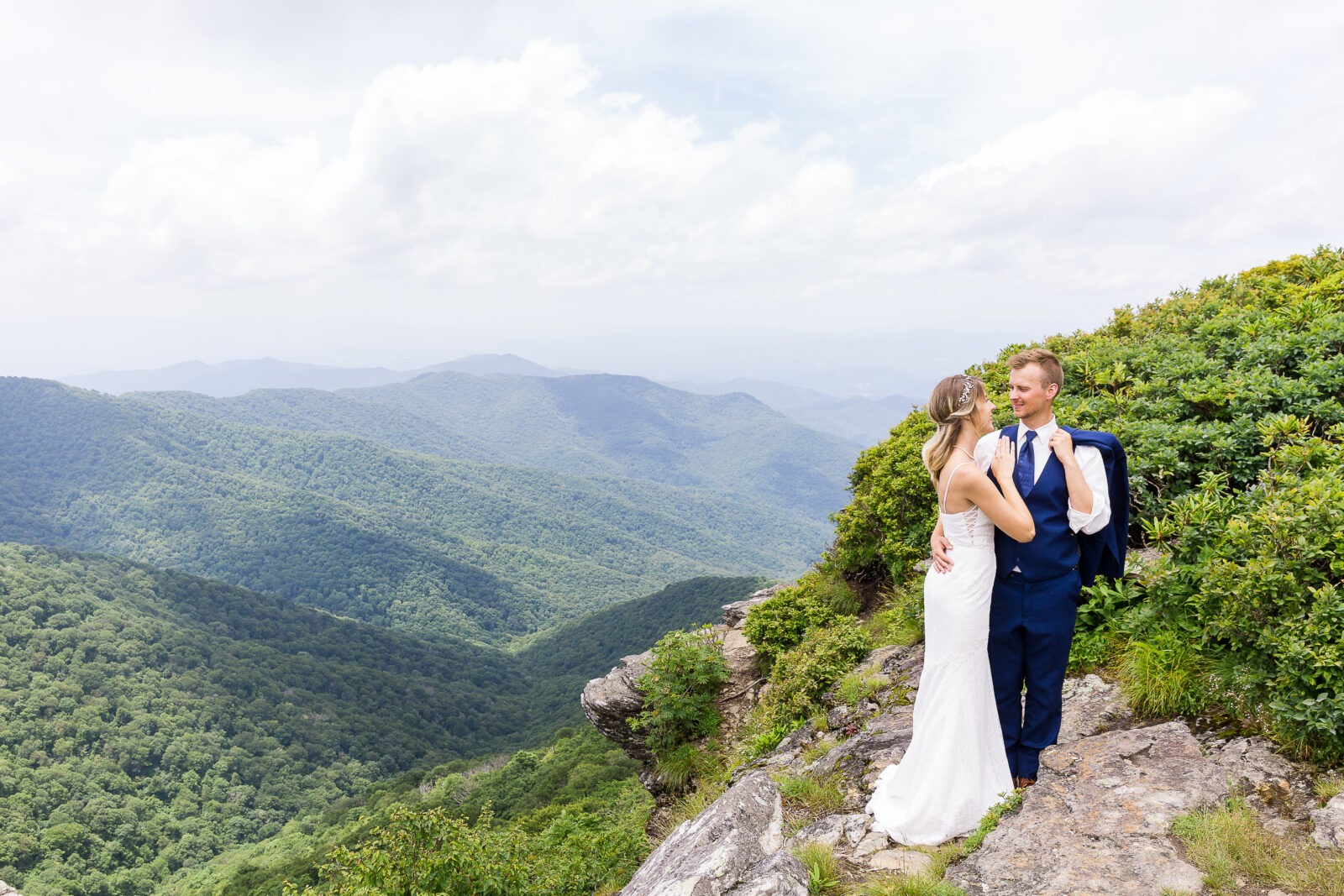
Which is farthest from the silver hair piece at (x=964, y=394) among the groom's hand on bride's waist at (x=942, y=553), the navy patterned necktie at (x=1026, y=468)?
the groom's hand on bride's waist at (x=942, y=553)

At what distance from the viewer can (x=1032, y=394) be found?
13.0 feet

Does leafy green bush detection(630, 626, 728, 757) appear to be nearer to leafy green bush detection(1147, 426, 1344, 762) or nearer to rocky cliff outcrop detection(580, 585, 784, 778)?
rocky cliff outcrop detection(580, 585, 784, 778)

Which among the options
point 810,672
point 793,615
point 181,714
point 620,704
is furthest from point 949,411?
point 181,714

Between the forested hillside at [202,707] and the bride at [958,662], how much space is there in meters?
71.1

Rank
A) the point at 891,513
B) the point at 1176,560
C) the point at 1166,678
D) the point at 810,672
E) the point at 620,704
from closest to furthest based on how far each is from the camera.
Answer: the point at 1166,678
the point at 1176,560
the point at 810,672
the point at 891,513
the point at 620,704

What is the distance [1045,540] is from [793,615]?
6.58 metres

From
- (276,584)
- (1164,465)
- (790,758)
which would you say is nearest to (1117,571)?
(1164,465)

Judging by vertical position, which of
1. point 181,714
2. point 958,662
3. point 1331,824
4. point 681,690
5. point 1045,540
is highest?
point 1045,540

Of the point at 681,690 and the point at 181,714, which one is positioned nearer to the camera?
the point at 681,690

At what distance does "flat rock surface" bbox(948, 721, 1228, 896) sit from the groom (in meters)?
0.37

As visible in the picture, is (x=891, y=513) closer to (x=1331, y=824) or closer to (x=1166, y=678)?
(x=1166, y=678)

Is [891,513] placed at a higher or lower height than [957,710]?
higher

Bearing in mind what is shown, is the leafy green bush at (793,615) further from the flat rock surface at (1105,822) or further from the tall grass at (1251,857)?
the tall grass at (1251,857)

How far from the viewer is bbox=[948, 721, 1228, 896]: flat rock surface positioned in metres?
3.54
